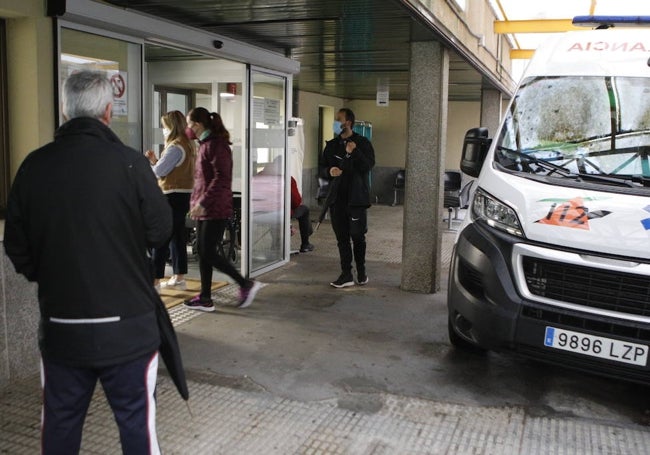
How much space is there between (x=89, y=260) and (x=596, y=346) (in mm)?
3016

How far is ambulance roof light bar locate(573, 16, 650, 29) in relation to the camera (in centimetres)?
538

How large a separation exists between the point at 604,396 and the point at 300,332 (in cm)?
249

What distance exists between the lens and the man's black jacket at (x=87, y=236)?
2371 millimetres

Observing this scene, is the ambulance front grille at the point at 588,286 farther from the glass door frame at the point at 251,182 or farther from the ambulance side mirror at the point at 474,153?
the glass door frame at the point at 251,182

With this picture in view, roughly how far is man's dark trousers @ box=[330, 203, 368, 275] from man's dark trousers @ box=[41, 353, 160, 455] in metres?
4.78

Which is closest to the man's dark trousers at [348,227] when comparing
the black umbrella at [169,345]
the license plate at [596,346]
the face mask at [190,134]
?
the face mask at [190,134]

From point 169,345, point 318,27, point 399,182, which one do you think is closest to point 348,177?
point 318,27

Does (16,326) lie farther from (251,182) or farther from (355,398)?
(251,182)

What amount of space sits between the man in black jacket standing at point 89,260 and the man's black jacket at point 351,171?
4657 mm

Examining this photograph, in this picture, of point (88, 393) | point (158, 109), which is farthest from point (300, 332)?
point (158, 109)

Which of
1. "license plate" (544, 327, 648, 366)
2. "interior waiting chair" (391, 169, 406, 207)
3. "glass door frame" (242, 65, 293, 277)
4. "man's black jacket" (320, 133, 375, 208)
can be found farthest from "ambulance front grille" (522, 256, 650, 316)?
"interior waiting chair" (391, 169, 406, 207)

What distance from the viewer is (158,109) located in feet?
29.3

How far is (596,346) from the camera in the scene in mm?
3992

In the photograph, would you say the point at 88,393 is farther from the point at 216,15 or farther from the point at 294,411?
the point at 216,15
